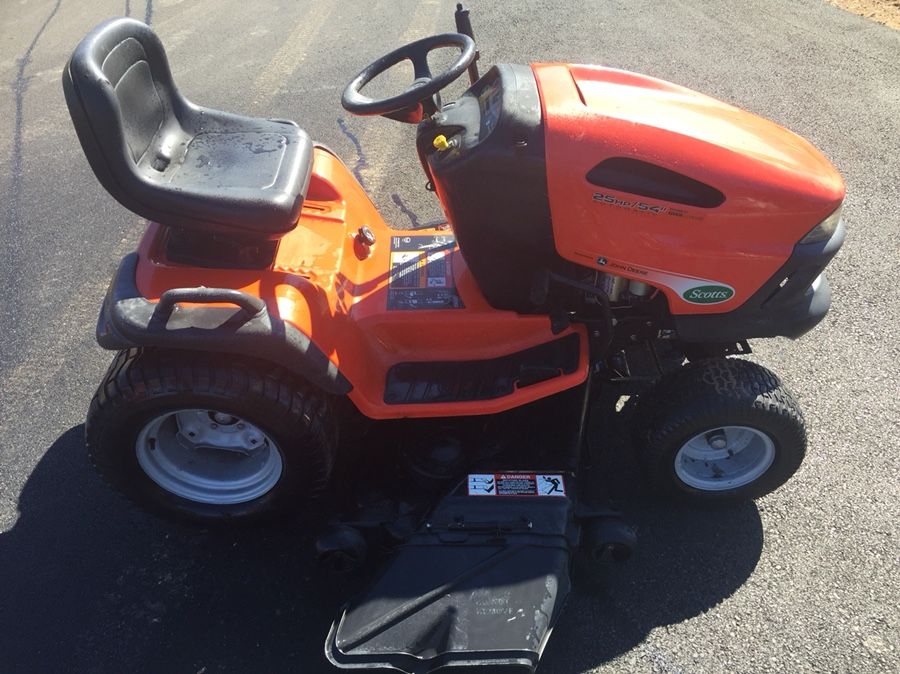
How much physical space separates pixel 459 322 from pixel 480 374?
199 mm

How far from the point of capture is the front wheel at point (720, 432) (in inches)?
92.2

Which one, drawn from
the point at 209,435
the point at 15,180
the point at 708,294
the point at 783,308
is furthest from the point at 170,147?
the point at 15,180

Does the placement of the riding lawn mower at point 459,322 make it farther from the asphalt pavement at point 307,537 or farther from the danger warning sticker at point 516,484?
the asphalt pavement at point 307,537

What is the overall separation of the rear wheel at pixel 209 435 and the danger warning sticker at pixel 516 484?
52 centimetres

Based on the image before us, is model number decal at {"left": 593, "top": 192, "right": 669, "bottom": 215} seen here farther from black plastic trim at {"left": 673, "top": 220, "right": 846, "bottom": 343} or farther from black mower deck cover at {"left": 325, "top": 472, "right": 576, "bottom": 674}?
black mower deck cover at {"left": 325, "top": 472, "right": 576, "bottom": 674}

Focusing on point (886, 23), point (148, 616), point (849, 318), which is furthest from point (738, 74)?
point (148, 616)

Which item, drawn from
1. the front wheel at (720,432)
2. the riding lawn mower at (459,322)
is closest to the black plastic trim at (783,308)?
the riding lawn mower at (459,322)

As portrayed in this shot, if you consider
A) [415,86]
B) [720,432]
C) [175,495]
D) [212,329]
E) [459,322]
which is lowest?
[175,495]

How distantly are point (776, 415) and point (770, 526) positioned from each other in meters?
0.51

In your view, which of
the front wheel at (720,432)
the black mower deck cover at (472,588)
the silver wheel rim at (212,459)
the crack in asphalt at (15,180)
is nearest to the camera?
the black mower deck cover at (472,588)

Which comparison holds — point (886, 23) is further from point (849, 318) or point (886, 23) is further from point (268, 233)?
point (268, 233)

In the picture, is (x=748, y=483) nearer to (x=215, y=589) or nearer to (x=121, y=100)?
(x=215, y=589)

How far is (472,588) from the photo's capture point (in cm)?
212

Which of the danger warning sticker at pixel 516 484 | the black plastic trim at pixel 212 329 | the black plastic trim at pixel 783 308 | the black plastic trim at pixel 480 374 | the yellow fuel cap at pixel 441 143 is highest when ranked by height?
the yellow fuel cap at pixel 441 143
